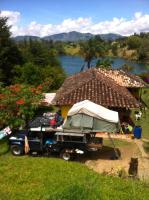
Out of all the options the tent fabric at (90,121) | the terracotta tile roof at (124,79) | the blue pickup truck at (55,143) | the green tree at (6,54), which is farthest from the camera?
the green tree at (6,54)

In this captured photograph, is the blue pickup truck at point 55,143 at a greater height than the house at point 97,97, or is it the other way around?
the house at point 97,97

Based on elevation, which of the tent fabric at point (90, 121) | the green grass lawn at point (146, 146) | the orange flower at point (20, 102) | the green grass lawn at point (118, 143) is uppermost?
the orange flower at point (20, 102)

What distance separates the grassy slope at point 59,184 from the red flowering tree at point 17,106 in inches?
225

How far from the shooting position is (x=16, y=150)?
64.3 feet

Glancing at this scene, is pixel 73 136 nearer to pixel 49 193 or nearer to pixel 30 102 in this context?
pixel 30 102

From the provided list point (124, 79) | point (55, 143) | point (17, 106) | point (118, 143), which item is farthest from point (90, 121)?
point (124, 79)

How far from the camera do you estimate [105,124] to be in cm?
1914

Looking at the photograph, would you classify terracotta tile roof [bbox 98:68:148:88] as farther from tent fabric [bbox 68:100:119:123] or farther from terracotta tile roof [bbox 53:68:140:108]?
tent fabric [bbox 68:100:119:123]

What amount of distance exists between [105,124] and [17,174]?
691cm

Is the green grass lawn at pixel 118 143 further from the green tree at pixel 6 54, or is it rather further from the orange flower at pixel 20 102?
the green tree at pixel 6 54

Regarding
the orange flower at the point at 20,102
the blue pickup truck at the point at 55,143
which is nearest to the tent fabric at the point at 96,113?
the blue pickup truck at the point at 55,143

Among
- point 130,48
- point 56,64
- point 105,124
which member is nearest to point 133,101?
point 105,124

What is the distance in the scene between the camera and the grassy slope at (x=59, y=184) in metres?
11.1

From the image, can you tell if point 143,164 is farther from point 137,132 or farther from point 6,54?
point 6,54
